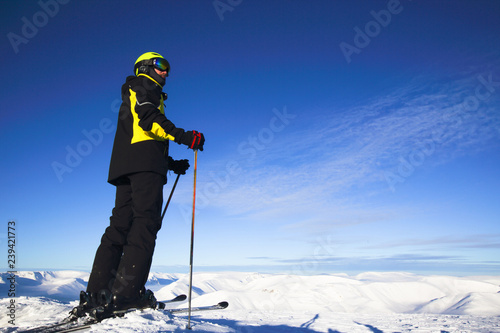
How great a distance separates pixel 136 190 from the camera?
2.70m

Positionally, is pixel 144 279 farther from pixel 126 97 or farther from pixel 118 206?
pixel 126 97

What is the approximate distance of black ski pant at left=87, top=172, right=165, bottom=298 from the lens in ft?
8.29

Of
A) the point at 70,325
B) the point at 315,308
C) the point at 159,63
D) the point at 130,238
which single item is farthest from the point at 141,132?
the point at 315,308

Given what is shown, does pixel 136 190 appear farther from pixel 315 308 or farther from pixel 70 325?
pixel 315 308

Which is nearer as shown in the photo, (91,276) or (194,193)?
(91,276)

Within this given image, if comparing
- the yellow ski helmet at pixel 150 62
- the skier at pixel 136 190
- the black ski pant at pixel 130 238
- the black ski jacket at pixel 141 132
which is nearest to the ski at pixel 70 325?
the skier at pixel 136 190

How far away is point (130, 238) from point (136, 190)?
458 millimetres

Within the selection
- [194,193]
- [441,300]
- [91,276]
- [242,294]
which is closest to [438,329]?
[194,193]

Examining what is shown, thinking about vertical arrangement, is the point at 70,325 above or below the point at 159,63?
below

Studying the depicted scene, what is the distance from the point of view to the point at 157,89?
9.48ft

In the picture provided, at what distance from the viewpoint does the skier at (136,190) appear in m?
2.53

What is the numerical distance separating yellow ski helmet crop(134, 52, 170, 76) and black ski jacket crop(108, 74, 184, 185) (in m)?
0.11

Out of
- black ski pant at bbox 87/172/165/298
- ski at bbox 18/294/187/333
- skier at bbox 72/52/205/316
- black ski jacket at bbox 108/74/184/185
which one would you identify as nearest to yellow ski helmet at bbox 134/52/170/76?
skier at bbox 72/52/205/316

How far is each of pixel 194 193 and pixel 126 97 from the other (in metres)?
1.26
